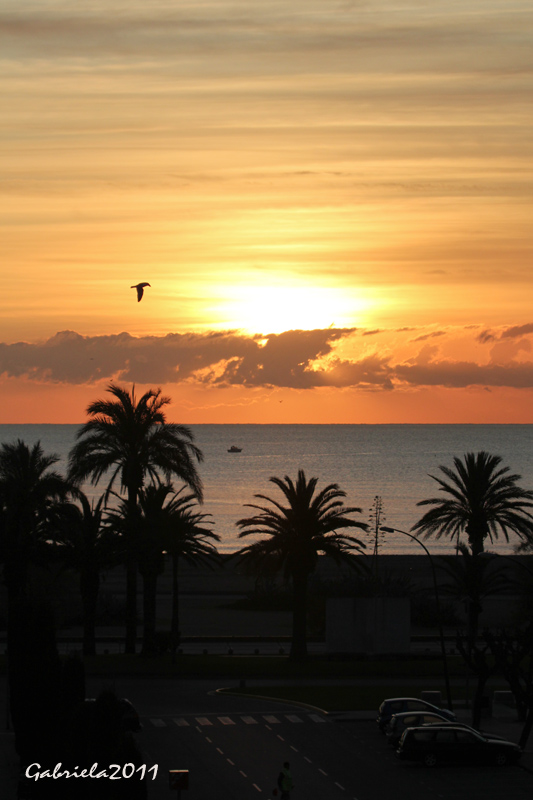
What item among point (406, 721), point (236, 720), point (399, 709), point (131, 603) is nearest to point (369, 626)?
point (131, 603)

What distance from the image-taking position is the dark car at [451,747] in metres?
29.2

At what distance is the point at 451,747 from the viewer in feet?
96.4

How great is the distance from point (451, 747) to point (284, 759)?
512 cm

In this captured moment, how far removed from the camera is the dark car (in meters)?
29.2

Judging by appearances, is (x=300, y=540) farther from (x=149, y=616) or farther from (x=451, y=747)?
(x=451, y=747)

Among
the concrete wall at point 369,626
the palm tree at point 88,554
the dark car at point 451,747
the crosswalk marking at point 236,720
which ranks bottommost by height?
the crosswalk marking at point 236,720

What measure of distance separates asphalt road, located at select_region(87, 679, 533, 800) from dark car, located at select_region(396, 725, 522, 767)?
1.09 feet

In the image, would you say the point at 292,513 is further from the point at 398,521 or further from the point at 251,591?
the point at 398,521

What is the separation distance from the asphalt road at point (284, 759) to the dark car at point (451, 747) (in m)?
0.33

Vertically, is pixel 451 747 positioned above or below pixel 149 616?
below

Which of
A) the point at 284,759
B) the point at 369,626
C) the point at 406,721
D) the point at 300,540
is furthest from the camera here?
the point at 369,626

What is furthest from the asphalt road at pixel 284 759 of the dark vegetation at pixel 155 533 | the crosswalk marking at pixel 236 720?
the dark vegetation at pixel 155 533

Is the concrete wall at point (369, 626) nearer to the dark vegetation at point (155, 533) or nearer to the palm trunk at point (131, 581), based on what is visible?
the dark vegetation at point (155, 533)

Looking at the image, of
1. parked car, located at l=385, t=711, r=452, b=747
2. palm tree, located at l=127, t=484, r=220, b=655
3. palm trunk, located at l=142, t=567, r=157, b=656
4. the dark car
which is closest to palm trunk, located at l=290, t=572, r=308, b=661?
palm tree, located at l=127, t=484, r=220, b=655
